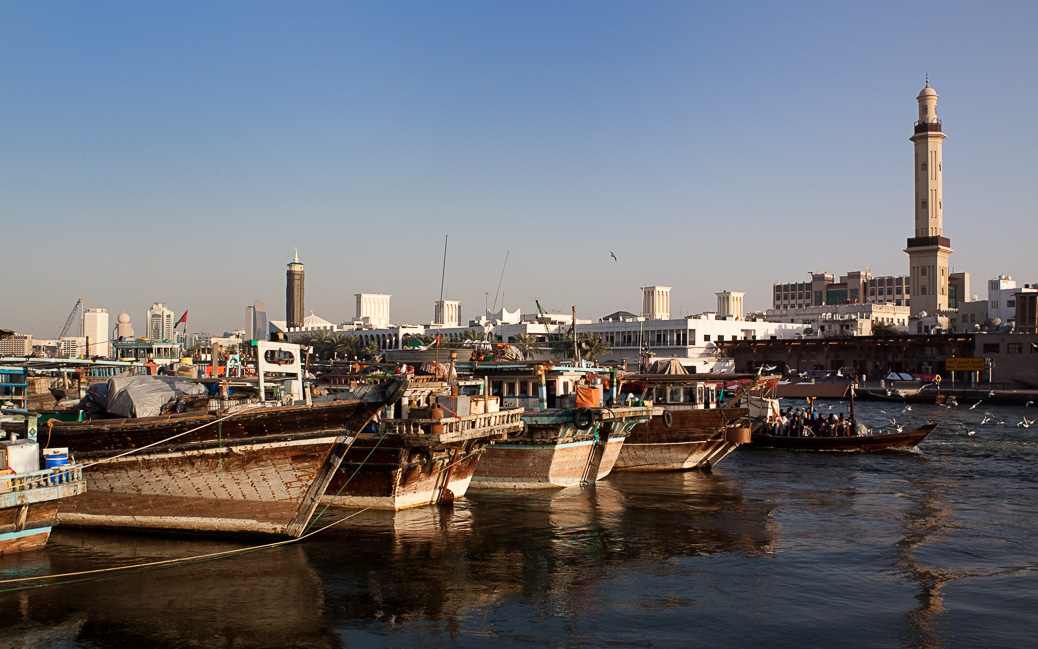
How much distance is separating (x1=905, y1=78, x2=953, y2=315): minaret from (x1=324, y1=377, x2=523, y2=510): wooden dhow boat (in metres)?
127

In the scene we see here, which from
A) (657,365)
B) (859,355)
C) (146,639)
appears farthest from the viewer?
(859,355)

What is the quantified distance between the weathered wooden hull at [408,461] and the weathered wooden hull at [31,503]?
6509 mm

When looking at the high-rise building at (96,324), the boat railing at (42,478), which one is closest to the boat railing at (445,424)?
the boat railing at (42,478)

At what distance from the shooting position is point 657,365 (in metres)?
41.9

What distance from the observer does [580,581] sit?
17.2 m

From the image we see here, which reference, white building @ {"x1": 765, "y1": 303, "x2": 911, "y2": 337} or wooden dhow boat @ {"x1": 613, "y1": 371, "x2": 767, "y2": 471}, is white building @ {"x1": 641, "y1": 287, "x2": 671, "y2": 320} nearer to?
white building @ {"x1": 765, "y1": 303, "x2": 911, "y2": 337}

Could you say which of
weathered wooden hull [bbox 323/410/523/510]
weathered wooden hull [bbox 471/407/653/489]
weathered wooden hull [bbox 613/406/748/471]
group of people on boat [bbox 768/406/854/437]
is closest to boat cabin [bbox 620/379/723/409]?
weathered wooden hull [bbox 613/406/748/471]

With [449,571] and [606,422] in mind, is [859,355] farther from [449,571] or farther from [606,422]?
[449,571]

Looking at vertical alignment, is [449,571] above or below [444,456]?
below

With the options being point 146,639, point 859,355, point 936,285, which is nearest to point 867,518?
point 146,639

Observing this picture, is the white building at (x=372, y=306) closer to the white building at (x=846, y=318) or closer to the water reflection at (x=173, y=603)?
the white building at (x=846, y=318)

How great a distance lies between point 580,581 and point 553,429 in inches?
372

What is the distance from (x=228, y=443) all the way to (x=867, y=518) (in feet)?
56.2

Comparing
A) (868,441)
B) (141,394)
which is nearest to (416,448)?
(141,394)
